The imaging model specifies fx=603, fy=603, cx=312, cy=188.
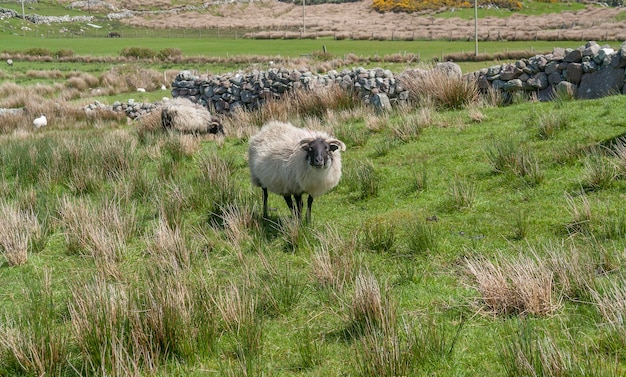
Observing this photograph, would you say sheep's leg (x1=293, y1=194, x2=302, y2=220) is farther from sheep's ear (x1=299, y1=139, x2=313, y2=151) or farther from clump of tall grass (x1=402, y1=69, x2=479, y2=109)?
clump of tall grass (x1=402, y1=69, x2=479, y2=109)

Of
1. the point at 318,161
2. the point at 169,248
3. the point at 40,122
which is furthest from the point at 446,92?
the point at 40,122

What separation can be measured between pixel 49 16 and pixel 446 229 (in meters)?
94.8

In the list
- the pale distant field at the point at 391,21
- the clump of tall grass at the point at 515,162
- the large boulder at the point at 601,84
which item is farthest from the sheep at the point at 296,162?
the pale distant field at the point at 391,21

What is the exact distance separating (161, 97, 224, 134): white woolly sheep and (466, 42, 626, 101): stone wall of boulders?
21.2 feet

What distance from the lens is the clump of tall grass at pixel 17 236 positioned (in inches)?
246

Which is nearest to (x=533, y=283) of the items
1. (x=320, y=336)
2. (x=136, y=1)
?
(x=320, y=336)

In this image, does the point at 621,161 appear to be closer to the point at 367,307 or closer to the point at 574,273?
the point at 574,273

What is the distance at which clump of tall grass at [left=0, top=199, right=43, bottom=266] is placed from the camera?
6.24 m

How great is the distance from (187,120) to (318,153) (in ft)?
27.6

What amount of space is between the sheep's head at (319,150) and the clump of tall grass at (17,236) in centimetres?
315

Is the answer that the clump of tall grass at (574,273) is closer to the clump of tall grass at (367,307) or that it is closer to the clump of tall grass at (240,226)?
the clump of tall grass at (367,307)

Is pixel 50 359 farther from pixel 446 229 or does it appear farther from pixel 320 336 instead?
pixel 446 229

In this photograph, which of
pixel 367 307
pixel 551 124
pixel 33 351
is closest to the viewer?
pixel 33 351

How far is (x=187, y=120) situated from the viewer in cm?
1453
